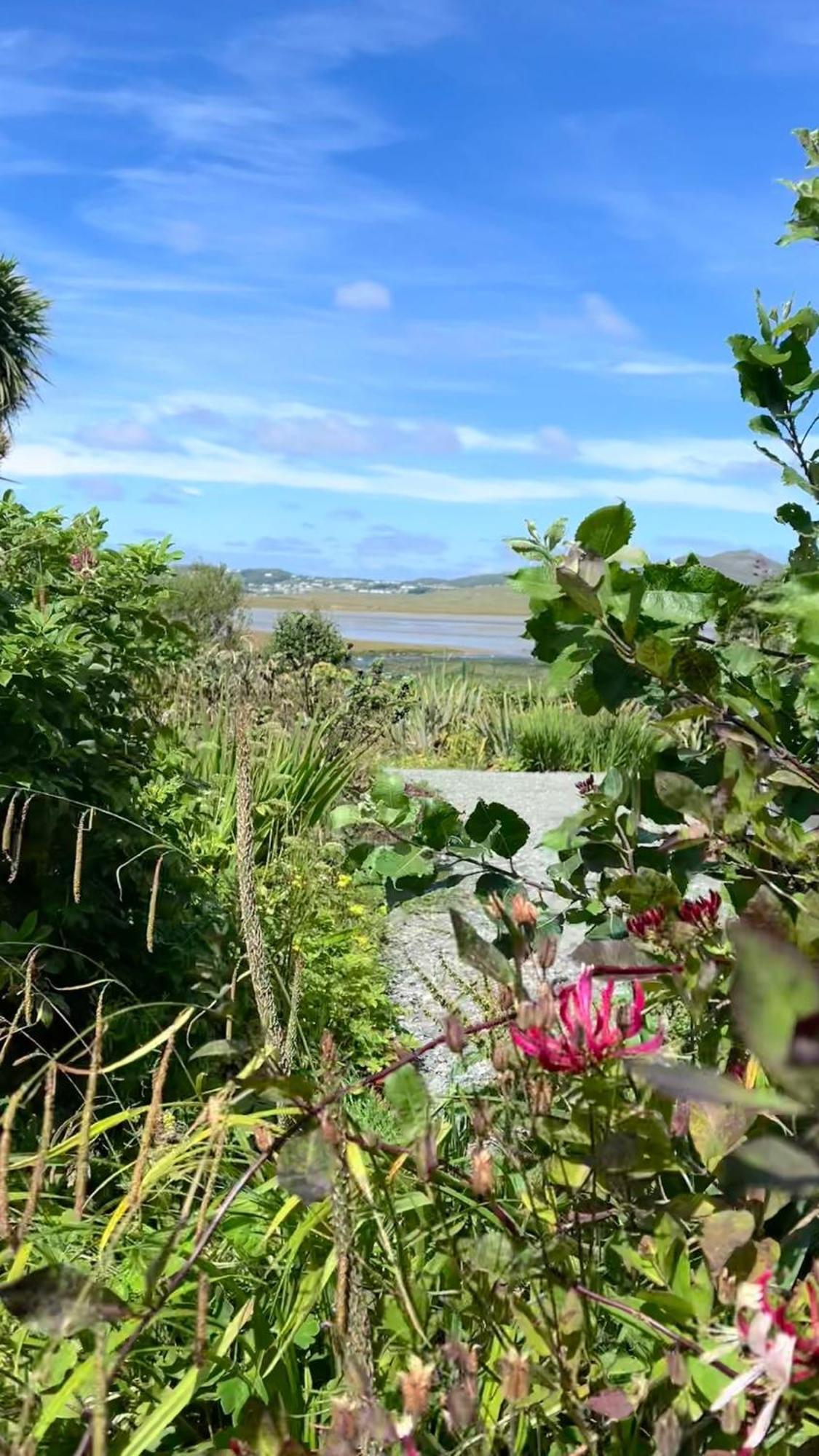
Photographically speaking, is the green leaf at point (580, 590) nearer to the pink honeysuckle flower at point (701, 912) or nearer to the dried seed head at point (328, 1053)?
the pink honeysuckle flower at point (701, 912)

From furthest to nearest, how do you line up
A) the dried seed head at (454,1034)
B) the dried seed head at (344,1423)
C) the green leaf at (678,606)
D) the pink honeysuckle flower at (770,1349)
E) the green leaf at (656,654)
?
the green leaf at (678,606)
the green leaf at (656,654)
the dried seed head at (454,1034)
the dried seed head at (344,1423)
the pink honeysuckle flower at (770,1349)

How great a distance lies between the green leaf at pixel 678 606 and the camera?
4.91 feet

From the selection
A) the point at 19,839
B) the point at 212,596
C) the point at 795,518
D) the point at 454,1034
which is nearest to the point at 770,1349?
the point at 454,1034

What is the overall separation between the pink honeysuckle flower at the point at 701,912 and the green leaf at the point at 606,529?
41 cm

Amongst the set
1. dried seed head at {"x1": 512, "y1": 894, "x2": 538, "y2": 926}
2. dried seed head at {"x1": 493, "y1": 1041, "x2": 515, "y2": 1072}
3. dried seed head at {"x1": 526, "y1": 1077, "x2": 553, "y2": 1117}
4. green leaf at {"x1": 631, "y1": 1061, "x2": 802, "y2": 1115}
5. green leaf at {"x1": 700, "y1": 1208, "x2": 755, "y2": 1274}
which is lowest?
green leaf at {"x1": 700, "y1": 1208, "x2": 755, "y2": 1274}

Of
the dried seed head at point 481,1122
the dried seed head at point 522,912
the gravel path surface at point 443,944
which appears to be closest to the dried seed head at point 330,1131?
the dried seed head at point 481,1122

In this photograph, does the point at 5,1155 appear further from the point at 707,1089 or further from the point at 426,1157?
the point at 707,1089

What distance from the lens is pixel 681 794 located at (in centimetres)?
129

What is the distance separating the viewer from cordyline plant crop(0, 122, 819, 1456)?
0.89m

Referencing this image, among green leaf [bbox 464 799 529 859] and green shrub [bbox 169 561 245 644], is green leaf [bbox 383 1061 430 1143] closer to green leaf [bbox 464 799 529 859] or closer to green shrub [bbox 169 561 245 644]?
green leaf [bbox 464 799 529 859]

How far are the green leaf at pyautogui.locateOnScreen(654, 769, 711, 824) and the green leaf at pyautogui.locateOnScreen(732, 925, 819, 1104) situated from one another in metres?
0.78

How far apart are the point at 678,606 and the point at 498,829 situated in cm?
38

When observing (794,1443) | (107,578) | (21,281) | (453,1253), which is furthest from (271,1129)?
(21,281)


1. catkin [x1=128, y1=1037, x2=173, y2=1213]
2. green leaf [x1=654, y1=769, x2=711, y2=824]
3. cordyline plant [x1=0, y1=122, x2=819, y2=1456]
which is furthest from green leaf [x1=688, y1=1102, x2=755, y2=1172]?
catkin [x1=128, y1=1037, x2=173, y2=1213]
